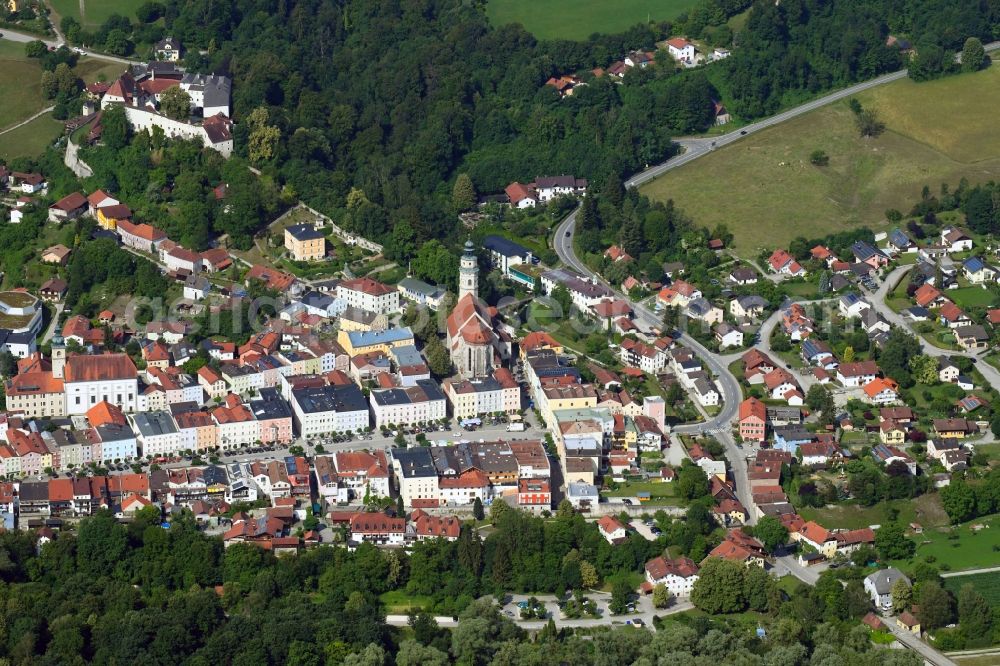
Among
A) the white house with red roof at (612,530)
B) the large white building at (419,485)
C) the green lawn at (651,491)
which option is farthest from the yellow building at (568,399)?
the white house with red roof at (612,530)

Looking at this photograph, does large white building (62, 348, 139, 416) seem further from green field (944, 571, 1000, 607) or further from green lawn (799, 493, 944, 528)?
green field (944, 571, 1000, 607)

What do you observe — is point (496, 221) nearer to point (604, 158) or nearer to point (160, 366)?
point (604, 158)

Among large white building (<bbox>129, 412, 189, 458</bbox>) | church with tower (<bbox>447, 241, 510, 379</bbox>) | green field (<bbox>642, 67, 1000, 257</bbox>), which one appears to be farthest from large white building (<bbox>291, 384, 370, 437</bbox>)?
green field (<bbox>642, 67, 1000, 257</bbox>)

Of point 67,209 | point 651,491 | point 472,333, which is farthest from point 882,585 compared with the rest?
point 67,209

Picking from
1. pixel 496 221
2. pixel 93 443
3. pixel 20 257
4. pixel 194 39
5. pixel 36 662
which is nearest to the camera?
pixel 36 662

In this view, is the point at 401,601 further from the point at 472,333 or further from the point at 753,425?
the point at 753,425

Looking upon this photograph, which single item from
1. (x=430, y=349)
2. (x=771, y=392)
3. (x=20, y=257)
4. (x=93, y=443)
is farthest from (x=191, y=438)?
(x=771, y=392)
